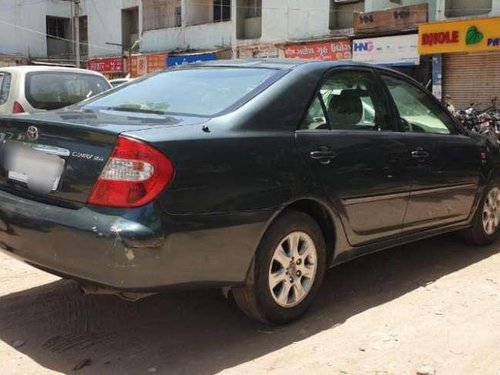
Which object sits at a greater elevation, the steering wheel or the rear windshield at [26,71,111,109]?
the rear windshield at [26,71,111,109]

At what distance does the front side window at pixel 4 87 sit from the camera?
788 centimetres

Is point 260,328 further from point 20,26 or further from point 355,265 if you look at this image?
point 20,26

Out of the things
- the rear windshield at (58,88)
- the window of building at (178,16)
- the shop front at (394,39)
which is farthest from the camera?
the window of building at (178,16)

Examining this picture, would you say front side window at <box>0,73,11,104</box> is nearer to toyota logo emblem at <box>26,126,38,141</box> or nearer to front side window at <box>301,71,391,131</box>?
toyota logo emblem at <box>26,126,38,141</box>

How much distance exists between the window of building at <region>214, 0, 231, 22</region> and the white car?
2039 centimetres

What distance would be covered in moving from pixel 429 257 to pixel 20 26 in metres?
37.1

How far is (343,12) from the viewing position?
75.3ft

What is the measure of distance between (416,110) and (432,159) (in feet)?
1.32

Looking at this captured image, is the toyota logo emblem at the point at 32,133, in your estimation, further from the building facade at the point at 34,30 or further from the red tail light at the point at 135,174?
the building facade at the point at 34,30

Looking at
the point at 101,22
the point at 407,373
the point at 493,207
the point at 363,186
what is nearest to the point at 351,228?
the point at 363,186

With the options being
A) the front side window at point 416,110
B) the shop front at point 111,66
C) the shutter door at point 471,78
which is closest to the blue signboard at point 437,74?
the shutter door at point 471,78

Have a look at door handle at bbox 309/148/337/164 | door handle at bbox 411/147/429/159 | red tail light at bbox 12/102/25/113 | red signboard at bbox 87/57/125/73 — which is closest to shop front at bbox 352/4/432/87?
red tail light at bbox 12/102/25/113

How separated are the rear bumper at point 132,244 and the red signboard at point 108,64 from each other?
30483 mm

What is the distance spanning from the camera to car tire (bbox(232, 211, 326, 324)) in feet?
11.8
